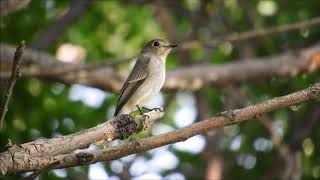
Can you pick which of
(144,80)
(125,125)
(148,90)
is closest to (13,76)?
(125,125)

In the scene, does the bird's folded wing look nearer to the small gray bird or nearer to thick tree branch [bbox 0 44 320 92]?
the small gray bird

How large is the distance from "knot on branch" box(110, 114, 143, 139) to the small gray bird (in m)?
1.97

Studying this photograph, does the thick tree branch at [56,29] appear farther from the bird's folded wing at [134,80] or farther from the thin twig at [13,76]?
the thin twig at [13,76]

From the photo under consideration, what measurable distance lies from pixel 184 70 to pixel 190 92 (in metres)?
→ 1.17

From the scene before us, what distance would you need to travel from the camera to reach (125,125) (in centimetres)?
394

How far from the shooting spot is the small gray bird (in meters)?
6.09

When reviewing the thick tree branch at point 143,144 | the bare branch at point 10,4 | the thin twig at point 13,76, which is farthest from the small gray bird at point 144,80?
the thin twig at point 13,76

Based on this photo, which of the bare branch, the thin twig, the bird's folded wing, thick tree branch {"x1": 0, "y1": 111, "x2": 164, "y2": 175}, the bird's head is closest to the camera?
the thin twig

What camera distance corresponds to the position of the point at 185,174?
8.10 metres

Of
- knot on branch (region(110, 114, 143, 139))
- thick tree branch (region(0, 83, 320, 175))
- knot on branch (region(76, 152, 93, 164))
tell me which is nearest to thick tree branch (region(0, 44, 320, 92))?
knot on branch (region(110, 114, 143, 139))

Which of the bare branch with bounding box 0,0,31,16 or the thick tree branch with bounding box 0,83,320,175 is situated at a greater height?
the bare branch with bounding box 0,0,31,16

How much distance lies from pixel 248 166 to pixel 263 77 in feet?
3.14

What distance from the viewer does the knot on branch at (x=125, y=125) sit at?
3.91 m

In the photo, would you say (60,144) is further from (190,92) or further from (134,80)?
(190,92)
